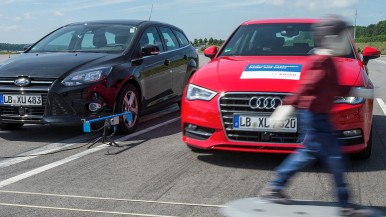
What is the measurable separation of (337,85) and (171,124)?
16.1 feet

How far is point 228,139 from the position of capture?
5.11 meters

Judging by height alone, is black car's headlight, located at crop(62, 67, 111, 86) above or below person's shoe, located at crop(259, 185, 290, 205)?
above

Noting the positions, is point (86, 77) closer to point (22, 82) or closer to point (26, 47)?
point (22, 82)

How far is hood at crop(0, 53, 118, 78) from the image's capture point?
658cm

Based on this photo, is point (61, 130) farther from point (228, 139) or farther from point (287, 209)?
point (287, 209)

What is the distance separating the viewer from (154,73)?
7.82m

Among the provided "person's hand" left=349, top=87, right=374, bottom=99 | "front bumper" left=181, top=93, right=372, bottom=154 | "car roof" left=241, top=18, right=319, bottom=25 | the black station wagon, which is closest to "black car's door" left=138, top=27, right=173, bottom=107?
the black station wagon

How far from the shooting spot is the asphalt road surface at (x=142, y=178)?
13.4ft

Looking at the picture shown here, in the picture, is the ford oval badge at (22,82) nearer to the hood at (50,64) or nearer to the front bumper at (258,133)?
the hood at (50,64)

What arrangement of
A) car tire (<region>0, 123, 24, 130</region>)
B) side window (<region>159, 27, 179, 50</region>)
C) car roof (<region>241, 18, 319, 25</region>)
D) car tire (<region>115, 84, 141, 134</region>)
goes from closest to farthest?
car tire (<region>115, 84, 141, 134</region>)
car roof (<region>241, 18, 319, 25</region>)
car tire (<region>0, 123, 24, 130</region>)
side window (<region>159, 27, 179, 50</region>)

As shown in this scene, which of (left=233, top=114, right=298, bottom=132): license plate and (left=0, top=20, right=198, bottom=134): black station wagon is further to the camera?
(left=0, top=20, right=198, bottom=134): black station wagon

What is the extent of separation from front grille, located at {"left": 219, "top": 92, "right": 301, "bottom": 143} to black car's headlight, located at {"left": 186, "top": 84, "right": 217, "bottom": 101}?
155 mm

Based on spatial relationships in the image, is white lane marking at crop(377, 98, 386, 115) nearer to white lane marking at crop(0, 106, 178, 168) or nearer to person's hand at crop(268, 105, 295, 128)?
white lane marking at crop(0, 106, 178, 168)

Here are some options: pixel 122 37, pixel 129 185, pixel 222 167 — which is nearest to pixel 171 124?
pixel 122 37
